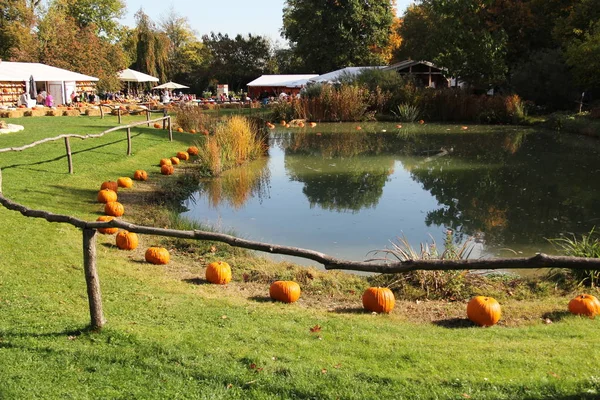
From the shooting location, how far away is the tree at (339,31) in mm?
49688

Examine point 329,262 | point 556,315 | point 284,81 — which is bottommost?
point 556,315

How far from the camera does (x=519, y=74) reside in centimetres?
3188

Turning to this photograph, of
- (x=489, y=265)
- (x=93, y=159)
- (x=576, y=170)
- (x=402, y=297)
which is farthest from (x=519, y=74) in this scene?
(x=489, y=265)

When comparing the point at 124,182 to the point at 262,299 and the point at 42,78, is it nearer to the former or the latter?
the point at 262,299

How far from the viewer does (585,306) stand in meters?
5.41

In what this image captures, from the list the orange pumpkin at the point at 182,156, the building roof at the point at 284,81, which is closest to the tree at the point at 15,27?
the building roof at the point at 284,81

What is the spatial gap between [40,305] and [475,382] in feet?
12.1

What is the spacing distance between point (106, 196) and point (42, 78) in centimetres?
2419

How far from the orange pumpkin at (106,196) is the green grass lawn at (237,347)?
3232 mm

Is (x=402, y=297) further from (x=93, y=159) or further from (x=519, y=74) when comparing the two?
(x=519, y=74)

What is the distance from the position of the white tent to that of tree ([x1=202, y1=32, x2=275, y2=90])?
24527 mm

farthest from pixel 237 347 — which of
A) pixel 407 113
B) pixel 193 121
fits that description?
pixel 407 113

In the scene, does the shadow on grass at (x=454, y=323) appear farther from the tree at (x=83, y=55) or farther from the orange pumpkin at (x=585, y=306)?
the tree at (x=83, y=55)

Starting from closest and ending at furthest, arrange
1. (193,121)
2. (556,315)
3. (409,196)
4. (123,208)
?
(556,315)
(123,208)
(409,196)
(193,121)
